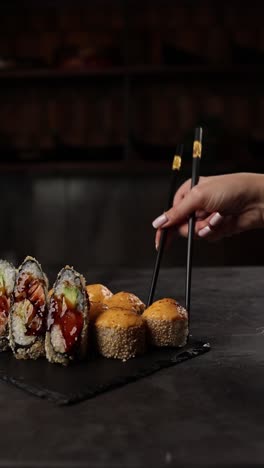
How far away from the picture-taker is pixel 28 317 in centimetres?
112

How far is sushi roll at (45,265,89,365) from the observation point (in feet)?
3.58

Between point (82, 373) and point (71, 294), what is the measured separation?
0.14m

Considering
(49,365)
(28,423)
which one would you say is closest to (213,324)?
(49,365)

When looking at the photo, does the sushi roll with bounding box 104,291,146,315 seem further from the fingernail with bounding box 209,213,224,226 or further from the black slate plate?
the fingernail with bounding box 209,213,224,226

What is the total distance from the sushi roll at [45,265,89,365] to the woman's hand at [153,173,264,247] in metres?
0.41

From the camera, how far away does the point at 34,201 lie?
3.70 metres

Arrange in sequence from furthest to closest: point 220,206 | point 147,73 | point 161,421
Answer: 1. point 147,73
2. point 220,206
3. point 161,421

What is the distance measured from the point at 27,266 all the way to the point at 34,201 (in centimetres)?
256

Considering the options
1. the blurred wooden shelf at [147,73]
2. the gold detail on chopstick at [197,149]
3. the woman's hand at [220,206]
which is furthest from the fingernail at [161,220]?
the blurred wooden shelf at [147,73]

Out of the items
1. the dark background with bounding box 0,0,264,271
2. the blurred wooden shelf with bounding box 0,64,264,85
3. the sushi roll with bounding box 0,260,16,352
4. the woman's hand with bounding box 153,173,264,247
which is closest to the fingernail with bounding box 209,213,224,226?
the woman's hand with bounding box 153,173,264,247

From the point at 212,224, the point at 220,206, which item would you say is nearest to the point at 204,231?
the point at 212,224

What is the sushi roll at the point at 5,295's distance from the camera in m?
1.17

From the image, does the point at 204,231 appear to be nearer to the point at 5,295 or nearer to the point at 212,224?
the point at 212,224

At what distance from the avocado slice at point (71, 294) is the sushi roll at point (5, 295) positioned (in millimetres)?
110
